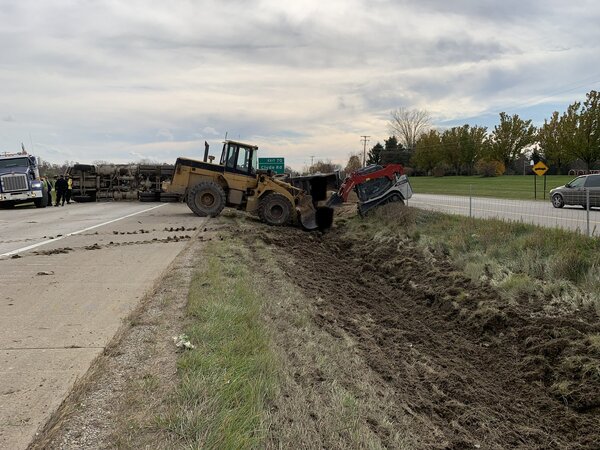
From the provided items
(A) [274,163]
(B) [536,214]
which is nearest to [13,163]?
(A) [274,163]

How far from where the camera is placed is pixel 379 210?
1808 cm

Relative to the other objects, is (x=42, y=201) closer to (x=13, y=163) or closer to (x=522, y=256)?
(x=13, y=163)

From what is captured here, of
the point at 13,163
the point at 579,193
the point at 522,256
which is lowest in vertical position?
the point at 522,256

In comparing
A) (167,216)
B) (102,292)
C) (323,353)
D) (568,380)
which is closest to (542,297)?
(568,380)

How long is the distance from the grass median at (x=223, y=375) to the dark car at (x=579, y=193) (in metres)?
19.3

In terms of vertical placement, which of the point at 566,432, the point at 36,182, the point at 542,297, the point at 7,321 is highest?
the point at 36,182

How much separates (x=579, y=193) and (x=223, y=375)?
70.4 ft

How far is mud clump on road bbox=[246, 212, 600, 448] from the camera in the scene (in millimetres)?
4824

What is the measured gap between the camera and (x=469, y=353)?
22.0ft

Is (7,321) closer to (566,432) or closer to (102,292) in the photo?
(102,292)

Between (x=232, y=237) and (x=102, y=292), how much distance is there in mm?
6693

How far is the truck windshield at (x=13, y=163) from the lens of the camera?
25.9 m

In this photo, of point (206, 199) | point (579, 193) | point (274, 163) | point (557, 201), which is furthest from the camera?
point (274, 163)

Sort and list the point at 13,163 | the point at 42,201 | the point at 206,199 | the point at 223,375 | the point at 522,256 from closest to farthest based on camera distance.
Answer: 1. the point at 223,375
2. the point at 522,256
3. the point at 206,199
4. the point at 13,163
5. the point at 42,201
